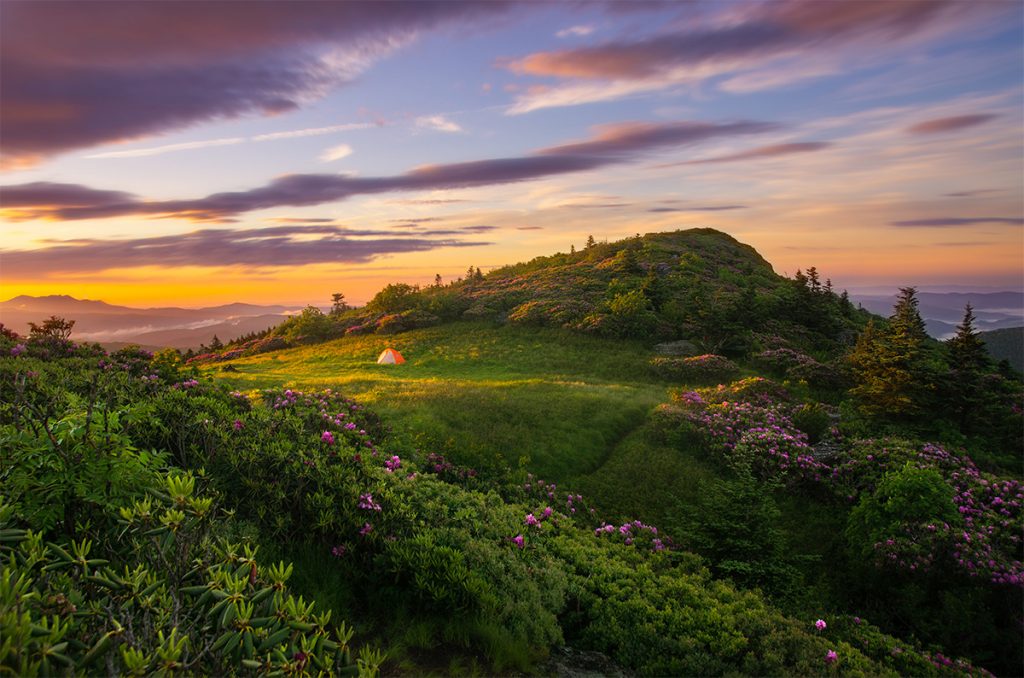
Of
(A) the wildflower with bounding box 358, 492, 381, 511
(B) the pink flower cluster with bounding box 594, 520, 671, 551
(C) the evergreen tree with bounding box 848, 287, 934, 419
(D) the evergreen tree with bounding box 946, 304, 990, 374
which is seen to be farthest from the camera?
(D) the evergreen tree with bounding box 946, 304, 990, 374

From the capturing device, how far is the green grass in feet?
51.4

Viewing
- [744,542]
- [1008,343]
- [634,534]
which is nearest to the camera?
[744,542]

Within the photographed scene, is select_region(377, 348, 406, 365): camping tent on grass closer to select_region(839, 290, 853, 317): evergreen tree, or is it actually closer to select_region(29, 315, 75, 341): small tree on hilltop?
select_region(29, 315, 75, 341): small tree on hilltop

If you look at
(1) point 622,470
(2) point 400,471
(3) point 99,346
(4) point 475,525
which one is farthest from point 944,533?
(3) point 99,346

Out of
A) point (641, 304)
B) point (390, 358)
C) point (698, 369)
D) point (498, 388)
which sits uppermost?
point (641, 304)

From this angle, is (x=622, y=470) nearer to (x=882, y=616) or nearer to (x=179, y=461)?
(x=882, y=616)

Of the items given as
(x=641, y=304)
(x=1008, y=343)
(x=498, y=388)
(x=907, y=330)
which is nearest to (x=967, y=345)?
(x=907, y=330)

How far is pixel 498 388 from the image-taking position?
74.8ft

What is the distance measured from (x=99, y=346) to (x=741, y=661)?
16.6m

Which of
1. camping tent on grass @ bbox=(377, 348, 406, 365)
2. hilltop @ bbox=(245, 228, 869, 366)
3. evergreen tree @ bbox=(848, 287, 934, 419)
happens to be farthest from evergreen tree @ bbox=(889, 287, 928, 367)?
camping tent on grass @ bbox=(377, 348, 406, 365)

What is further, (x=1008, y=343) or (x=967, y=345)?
(x=1008, y=343)

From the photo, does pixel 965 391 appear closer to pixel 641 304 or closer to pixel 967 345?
pixel 967 345

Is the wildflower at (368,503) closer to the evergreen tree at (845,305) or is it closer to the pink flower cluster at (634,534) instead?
the pink flower cluster at (634,534)

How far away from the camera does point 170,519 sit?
3.59 meters
